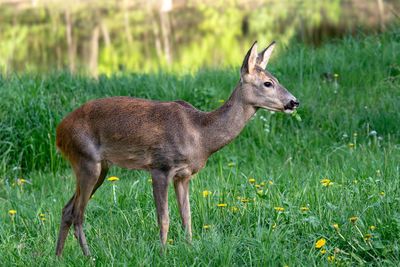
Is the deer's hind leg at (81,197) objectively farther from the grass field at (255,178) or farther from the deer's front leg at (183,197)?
the deer's front leg at (183,197)

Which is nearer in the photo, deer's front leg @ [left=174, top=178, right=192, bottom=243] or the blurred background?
deer's front leg @ [left=174, top=178, right=192, bottom=243]

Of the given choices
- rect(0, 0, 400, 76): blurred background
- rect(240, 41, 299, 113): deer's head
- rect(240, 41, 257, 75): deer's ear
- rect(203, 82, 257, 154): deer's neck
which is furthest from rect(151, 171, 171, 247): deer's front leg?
rect(0, 0, 400, 76): blurred background

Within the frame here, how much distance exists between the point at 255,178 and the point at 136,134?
72.9 inches

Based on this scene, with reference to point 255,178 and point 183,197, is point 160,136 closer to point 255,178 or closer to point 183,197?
point 183,197

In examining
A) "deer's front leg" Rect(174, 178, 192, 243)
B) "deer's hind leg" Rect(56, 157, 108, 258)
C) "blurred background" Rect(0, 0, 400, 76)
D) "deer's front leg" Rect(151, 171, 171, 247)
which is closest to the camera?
"deer's front leg" Rect(151, 171, 171, 247)

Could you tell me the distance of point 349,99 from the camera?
787cm

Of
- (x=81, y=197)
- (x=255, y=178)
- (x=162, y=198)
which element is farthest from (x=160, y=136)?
(x=255, y=178)

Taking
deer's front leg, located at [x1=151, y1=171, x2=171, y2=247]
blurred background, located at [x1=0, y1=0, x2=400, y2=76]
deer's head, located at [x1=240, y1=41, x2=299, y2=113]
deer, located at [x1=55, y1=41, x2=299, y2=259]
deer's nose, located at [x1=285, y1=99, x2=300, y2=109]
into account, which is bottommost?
blurred background, located at [x1=0, y1=0, x2=400, y2=76]

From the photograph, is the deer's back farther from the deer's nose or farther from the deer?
the deer's nose

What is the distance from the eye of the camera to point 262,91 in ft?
14.5

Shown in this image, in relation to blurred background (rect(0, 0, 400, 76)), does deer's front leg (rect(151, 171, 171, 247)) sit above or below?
above

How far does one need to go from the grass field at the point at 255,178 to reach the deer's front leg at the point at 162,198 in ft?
0.46

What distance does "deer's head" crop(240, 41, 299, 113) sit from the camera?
14.4 ft

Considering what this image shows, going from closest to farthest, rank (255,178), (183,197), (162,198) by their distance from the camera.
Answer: (162,198) → (183,197) → (255,178)
